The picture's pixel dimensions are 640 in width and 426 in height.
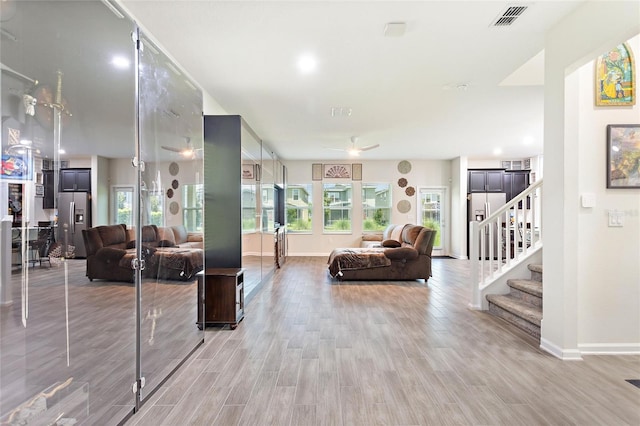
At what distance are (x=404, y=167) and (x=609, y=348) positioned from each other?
7.14 metres

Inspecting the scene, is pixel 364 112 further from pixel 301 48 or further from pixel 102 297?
pixel 102 297

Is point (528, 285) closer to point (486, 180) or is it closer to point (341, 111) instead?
point (341, 111)

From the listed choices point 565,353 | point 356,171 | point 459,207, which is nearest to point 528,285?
point 565,353

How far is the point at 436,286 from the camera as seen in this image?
18.9 ft

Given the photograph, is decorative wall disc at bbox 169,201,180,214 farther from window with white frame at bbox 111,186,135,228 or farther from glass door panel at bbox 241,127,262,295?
glass door panel at bbox 241,127,262,295

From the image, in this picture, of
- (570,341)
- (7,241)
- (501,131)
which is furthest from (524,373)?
(501,131)

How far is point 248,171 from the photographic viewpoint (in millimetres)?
4684

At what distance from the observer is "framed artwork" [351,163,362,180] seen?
31.3 ft

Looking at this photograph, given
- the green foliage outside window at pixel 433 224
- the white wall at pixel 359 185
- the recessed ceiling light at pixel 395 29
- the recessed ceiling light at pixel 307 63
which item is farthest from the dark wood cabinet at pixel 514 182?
the recessed ceiling light at pixel 395 29

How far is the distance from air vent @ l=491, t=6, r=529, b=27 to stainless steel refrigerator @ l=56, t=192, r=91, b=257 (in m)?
3.17

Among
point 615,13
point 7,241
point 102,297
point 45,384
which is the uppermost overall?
point 615,13

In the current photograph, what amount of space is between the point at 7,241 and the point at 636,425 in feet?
10.9

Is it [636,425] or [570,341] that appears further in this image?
[570,341]

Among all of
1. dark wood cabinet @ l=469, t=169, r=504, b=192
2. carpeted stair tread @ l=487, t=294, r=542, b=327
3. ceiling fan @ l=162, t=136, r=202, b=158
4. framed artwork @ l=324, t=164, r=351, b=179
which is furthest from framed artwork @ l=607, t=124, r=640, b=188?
framed artwork @ l=324, t=164, r=351, b=179
